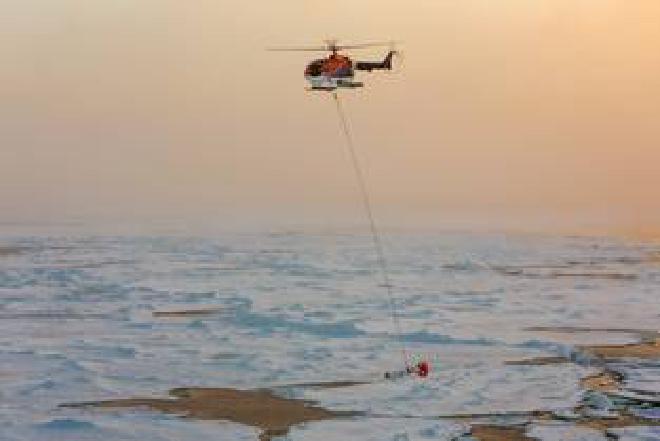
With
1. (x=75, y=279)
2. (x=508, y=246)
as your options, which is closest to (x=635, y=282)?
(x=75, y=279)

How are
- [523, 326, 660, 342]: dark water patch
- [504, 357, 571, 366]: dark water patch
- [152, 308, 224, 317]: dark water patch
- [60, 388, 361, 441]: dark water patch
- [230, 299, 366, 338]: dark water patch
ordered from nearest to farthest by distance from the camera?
[60, 388, 361, 441]: dark water patch, [504, 357, 571, 366]: dark water patch, [230, 299, 366, 338]: dark water patch, [523, 326, 660, 342]: dark water patch, [152, 308, 224, 317]: dark water patch

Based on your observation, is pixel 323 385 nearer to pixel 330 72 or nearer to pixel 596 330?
pixel 330 72

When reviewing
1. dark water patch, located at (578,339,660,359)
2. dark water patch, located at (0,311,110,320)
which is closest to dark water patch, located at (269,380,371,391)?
dark water patch, located at (578,339,660,359)

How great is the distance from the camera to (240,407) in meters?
15.2

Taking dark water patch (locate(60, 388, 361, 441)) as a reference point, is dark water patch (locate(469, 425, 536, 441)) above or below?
below

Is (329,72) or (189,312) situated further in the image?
(189,312)

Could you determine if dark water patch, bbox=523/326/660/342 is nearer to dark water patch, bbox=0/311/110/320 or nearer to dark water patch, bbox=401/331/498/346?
dark water patch, bbox=401/331/498/346

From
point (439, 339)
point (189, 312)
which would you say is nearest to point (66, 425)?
point (439, 339)

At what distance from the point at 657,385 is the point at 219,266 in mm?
31626

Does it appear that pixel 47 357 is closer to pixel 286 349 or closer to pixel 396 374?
pixel 286 349

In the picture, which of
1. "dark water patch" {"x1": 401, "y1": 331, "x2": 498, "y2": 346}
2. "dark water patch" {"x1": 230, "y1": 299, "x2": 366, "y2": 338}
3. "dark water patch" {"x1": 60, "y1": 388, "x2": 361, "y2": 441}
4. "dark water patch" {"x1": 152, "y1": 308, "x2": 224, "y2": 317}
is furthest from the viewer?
"dark water patch" {"x1": 152, "y1": 308, "x2": 224, "y2": 317}

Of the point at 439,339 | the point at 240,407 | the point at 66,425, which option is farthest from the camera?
the point at 439,339

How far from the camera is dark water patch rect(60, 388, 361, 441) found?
14211 mm

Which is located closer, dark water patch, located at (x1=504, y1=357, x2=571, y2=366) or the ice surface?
the ice surface
